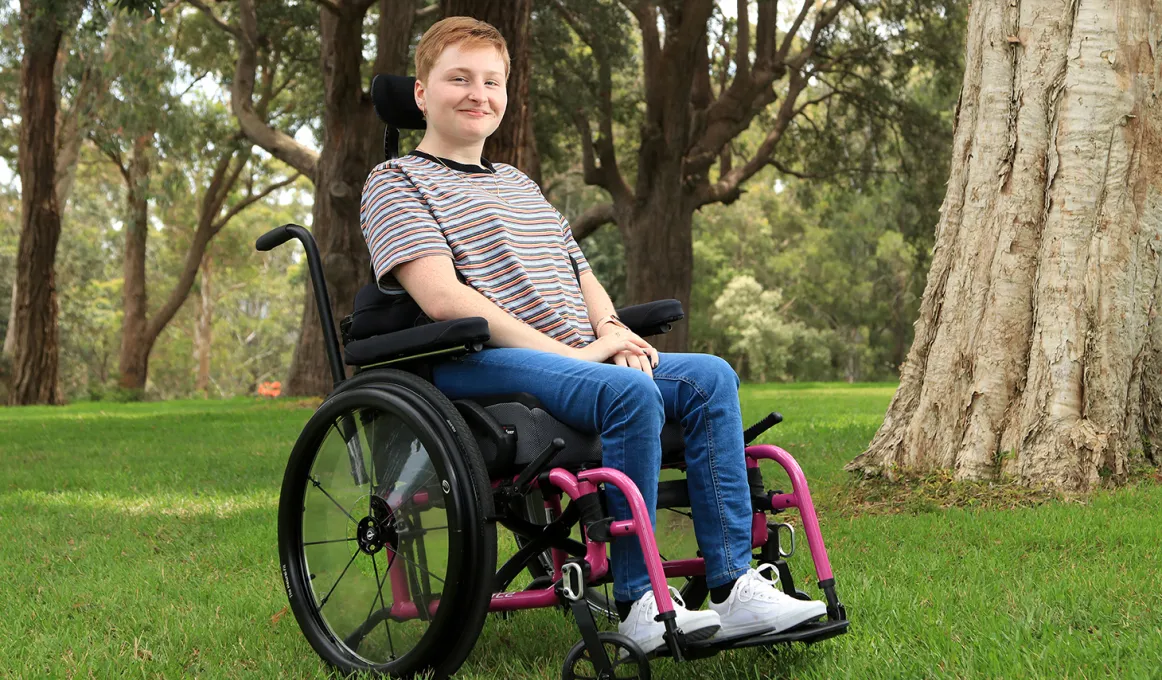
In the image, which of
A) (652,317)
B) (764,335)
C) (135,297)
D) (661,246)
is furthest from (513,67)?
(764,335)

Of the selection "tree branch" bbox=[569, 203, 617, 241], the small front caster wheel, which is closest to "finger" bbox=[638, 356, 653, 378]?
the small front caster wheel

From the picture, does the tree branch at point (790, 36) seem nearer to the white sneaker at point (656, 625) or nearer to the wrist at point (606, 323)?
the wrist at point (606, 323)

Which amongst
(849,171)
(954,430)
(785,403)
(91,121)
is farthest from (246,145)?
(954,430)

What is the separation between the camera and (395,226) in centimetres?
275

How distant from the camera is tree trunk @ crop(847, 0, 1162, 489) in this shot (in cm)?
459

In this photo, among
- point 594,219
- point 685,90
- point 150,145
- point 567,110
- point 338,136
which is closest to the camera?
point 338,136

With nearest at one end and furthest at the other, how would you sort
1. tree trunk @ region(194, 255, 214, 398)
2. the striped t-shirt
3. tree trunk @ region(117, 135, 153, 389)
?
the striped t-shirt → tree trunk @ region(117, 135, 153, 389) → tree trunk @ region(194, 255, 214, 398)

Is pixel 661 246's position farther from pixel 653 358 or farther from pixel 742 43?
pixel 653 358

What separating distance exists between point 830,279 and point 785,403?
25.5m

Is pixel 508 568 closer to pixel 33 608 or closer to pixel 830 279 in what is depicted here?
pixel 33 608

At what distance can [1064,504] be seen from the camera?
439 cm

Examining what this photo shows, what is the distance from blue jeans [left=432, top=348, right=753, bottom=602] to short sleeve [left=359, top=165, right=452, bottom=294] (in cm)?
27

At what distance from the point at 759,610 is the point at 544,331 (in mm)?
889

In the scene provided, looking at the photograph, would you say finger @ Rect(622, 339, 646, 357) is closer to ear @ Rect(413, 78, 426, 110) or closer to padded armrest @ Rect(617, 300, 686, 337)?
padded armrest @ Rect(617, 300, 686, 337)
